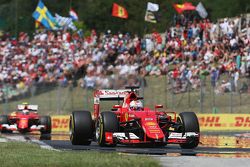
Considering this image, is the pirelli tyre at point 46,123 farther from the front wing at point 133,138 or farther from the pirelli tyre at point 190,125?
the pirelli tyre at point 190,125

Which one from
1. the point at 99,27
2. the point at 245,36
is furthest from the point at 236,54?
the point at 99,27

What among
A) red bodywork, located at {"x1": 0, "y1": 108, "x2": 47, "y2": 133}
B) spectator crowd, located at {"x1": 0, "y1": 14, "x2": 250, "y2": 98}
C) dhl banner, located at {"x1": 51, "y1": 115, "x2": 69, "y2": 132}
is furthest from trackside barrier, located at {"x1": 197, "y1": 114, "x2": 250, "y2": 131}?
red bodywork, located at {"x1": 0, "y1": 108, "x2": 47, "y2": 133}

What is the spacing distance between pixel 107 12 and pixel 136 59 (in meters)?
23.2

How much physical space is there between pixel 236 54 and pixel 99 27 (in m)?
28.0

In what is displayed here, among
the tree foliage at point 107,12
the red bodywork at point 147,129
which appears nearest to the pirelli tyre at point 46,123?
the red bodywork at point 147,129

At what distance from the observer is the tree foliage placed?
1619 inches

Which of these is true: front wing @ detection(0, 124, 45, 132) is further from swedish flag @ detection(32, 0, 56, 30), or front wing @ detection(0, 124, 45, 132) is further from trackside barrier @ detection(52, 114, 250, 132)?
swedish flag @ detection(32, 0, 56, 30)

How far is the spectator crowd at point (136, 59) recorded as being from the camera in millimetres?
31078

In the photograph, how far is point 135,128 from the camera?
55.1ft

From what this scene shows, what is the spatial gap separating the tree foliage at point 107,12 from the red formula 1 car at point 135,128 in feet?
74.7

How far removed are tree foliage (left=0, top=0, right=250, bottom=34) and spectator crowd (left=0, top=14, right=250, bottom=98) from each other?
12.8 ft

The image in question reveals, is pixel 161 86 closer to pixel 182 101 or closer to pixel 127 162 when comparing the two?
pixel 182 101

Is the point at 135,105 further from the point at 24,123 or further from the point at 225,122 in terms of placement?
the point at 225,122

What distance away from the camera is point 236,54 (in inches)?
1221
